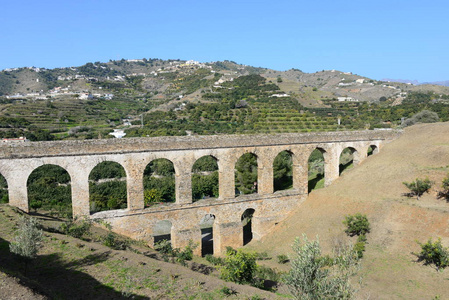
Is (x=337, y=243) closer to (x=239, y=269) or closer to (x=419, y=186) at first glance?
(x=419, y=186)

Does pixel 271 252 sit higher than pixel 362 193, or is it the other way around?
pixel 362 193

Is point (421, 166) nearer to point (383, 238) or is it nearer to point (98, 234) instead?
point (383, 238)

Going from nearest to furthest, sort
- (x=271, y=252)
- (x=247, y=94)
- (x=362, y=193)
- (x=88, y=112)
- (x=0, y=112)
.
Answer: (x=271, y=252) → (x=362, y=193) → (x=0, y=112) → (x=88, y=112) → (x=247, y=94)

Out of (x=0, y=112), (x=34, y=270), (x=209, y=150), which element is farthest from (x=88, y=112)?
(x=34, y=270)

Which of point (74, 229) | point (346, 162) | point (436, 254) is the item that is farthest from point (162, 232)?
point (436, 254)

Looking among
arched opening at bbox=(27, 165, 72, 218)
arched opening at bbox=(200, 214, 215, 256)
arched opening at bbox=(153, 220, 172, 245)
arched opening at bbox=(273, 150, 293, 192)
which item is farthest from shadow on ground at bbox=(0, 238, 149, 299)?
arched opening at bbox=(273, 150, 293, 192)

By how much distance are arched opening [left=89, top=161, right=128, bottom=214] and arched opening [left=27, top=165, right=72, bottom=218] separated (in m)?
1.97

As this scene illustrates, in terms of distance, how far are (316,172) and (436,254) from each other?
59.2ft

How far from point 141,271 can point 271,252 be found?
33.6 feet

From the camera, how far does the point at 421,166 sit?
22.8 m

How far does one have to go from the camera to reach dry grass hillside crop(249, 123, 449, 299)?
48.6 ft

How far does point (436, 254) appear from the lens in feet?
49.3

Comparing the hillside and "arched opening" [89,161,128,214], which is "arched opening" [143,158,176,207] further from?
the hillside

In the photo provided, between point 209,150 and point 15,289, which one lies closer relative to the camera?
point 15,289
